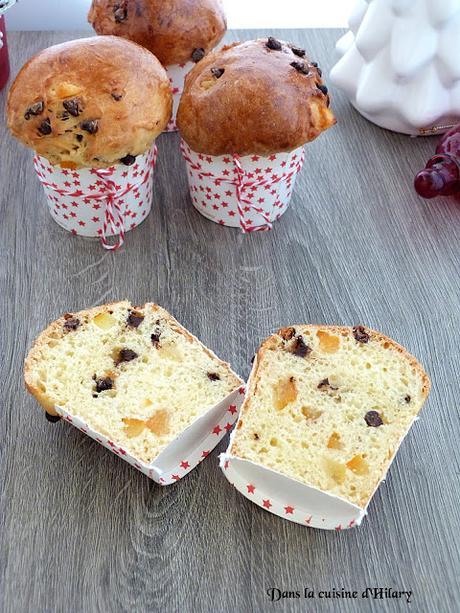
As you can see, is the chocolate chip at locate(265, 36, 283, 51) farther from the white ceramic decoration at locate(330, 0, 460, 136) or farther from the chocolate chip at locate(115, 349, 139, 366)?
the chocolate chip at locate(115, 349, 139, 366)

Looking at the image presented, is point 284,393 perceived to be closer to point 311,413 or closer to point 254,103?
point 311,413

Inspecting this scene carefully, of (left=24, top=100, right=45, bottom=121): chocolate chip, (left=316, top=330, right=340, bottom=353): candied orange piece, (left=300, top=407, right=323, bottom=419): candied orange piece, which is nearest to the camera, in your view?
(left=300, top=407, right=323, bottom=419): candied orange piece

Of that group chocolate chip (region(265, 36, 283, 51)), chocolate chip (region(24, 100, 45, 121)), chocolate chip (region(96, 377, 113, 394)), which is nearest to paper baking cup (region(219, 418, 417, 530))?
chocolate chip (region(96, 377, 113, 394))

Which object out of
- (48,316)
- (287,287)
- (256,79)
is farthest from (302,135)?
(48,316)

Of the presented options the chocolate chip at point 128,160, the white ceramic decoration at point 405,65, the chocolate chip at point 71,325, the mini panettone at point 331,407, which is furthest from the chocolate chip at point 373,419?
the white ceramic decoration at point 405,65

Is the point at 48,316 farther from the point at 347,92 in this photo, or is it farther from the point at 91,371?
the point at 347,92

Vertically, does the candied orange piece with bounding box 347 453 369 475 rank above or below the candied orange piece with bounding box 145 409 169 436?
below
